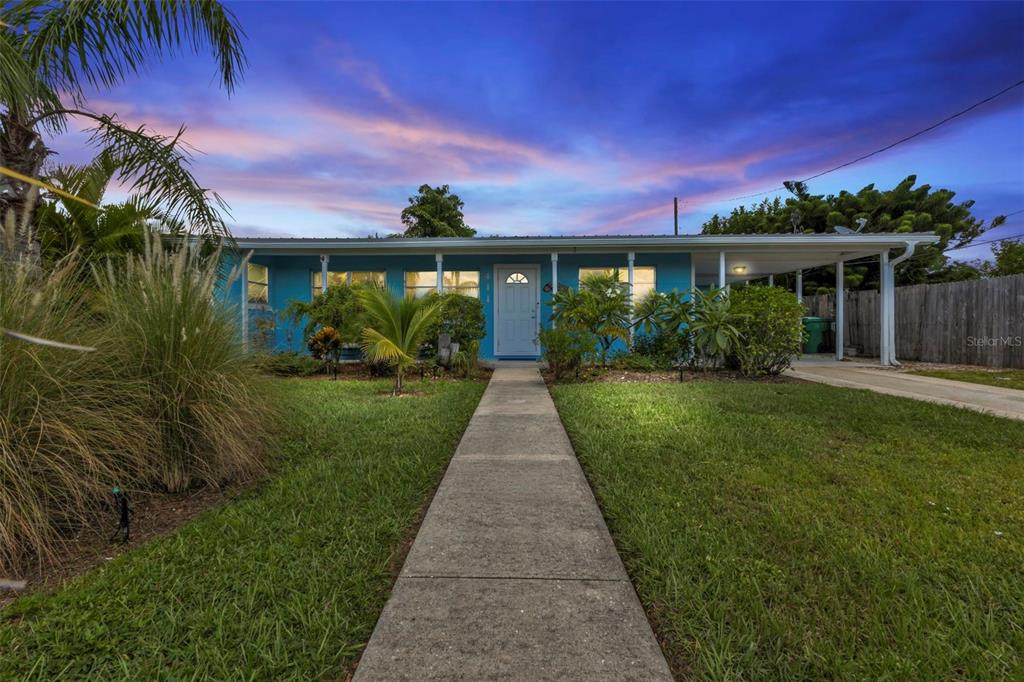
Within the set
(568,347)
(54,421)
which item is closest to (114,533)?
(54,421)

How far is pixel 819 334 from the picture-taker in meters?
14.6

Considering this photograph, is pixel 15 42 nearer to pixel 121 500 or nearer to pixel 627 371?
pixel 121 500

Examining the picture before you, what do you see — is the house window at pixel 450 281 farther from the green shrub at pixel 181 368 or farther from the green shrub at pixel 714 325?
the green shrub at pixel 181 368

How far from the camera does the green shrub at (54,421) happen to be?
2068 mm

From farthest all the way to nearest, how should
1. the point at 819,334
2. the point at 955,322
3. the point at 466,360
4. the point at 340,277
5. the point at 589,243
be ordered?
the point at 819,334 → the point at 340,277 → the point at 955,322 → the point at 589,243 → the point at 466,360

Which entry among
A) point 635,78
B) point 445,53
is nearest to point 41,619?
point 445,53

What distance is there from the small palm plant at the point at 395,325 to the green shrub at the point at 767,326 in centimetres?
514

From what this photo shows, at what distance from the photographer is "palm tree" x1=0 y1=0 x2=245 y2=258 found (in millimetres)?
3314

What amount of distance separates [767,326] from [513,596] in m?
7.48

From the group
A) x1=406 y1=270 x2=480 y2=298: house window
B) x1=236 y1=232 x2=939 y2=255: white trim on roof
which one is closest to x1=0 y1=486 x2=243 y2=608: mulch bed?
x1=236 y1=232 x2=939 y2=255: white trim on roof

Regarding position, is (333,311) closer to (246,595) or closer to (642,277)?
Answer: (642,277)

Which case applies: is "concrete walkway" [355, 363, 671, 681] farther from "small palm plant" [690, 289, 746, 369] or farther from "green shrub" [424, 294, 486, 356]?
"green shrub" [424, 294, 486, 356]

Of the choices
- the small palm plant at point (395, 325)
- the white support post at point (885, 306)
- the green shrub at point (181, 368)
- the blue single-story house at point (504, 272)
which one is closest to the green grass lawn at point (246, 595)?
the green shrub at point (181, 368)

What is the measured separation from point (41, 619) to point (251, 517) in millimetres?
948
